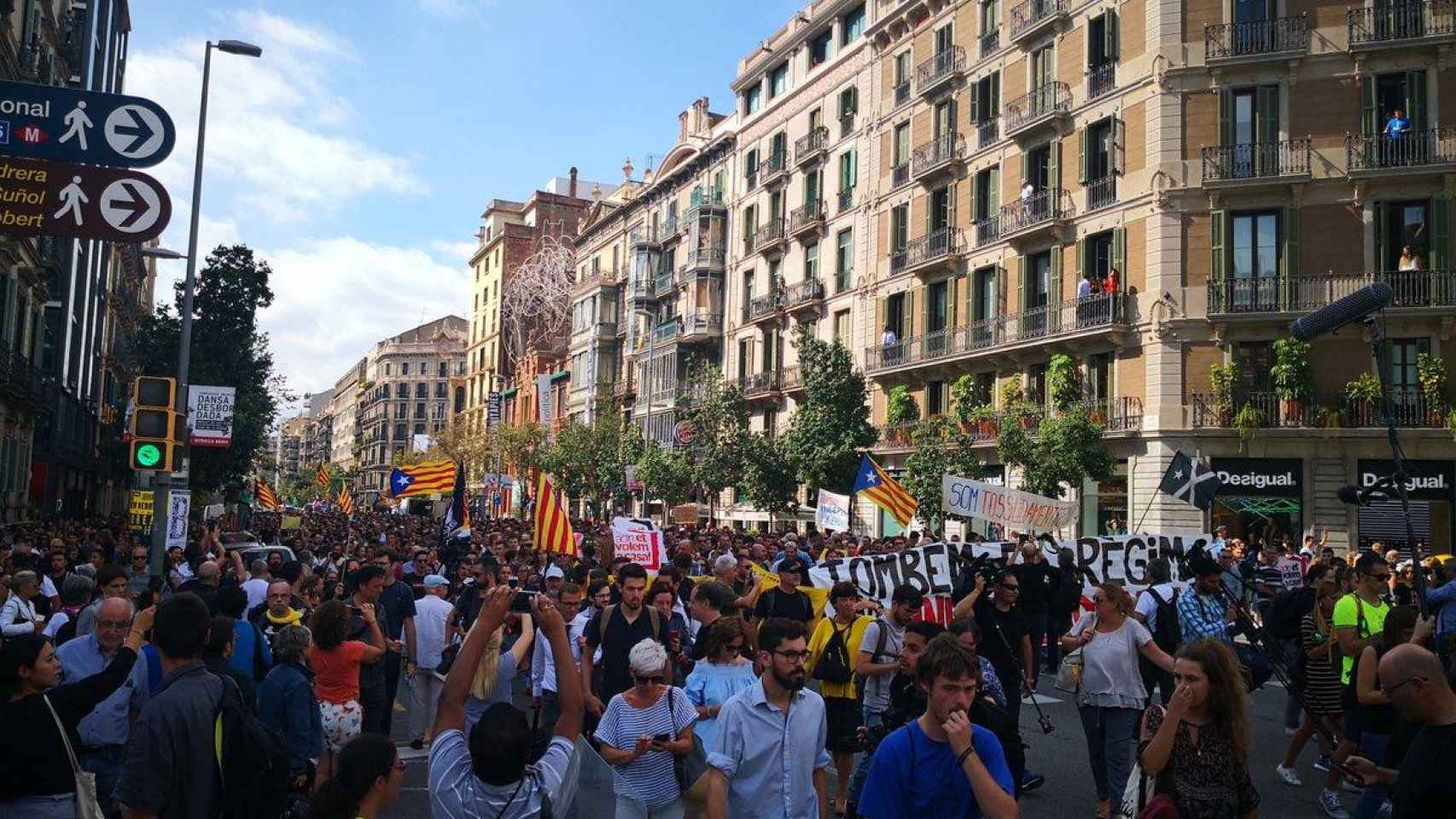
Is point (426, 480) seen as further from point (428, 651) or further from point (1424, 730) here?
point (1424, 730)

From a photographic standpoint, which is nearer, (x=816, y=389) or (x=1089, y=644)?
(x=1089, y=644)

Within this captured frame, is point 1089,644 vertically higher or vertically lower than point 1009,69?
lower

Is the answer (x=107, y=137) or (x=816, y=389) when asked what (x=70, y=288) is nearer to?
(x=816, y=389)

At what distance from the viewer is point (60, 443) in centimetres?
3906

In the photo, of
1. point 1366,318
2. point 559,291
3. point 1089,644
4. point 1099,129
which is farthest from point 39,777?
point 559,291

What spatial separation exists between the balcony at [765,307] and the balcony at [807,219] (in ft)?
9.32

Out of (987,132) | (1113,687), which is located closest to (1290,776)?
(1113,687)

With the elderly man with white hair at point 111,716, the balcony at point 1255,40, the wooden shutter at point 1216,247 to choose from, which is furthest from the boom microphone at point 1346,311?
the balcony at point 1255,40

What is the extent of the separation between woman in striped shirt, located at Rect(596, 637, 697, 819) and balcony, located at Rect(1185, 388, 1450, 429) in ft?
86.9

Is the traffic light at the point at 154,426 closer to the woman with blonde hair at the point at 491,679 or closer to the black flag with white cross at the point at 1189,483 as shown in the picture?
the woman with blonde hair at the point at 491,679

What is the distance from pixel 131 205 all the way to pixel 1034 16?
3180cm

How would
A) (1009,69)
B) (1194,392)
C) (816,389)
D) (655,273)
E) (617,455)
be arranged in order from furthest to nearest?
1. (655,273)
2. (617,455)
3. (816,389)
4. (1009,69)
5. (1194,392)

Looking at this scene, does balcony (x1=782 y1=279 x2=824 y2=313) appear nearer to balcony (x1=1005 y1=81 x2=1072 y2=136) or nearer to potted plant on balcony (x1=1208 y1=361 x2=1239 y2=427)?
balcony (x1=1005 y1=81 x2=1072 y2=136)

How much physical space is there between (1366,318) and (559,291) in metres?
72.7
